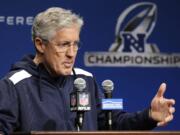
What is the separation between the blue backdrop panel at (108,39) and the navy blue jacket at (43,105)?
1317 millimetres

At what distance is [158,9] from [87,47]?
539 millimetres

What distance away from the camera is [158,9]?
4207 mm

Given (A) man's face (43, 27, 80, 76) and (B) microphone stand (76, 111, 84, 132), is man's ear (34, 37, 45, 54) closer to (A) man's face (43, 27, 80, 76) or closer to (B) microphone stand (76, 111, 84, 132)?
(A) man's face (43, 27, 80, 76)

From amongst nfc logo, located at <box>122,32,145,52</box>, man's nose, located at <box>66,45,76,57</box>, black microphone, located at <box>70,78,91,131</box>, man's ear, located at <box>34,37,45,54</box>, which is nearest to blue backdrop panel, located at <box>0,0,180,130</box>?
nfc logo, located at <box>122,32,145,52</box>

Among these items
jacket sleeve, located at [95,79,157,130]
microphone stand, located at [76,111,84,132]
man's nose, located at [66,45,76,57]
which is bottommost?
jacket sleeve, located at [95,79,157,130]

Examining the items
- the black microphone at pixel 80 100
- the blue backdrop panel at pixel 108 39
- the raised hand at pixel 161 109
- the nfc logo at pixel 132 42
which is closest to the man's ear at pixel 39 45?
the black microphone at pixel 80 100

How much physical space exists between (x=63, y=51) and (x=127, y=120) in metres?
0.39

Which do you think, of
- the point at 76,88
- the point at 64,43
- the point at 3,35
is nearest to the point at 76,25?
the point at 64,43

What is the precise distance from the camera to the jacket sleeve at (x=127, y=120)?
258 cm

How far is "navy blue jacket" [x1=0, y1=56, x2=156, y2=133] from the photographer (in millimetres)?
2479

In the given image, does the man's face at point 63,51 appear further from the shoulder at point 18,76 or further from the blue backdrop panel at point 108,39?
the blue backdrop panel at point 108,39

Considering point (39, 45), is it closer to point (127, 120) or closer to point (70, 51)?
point (70, 51)

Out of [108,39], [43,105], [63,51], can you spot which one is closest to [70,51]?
[63,51]

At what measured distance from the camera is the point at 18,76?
2564mm
